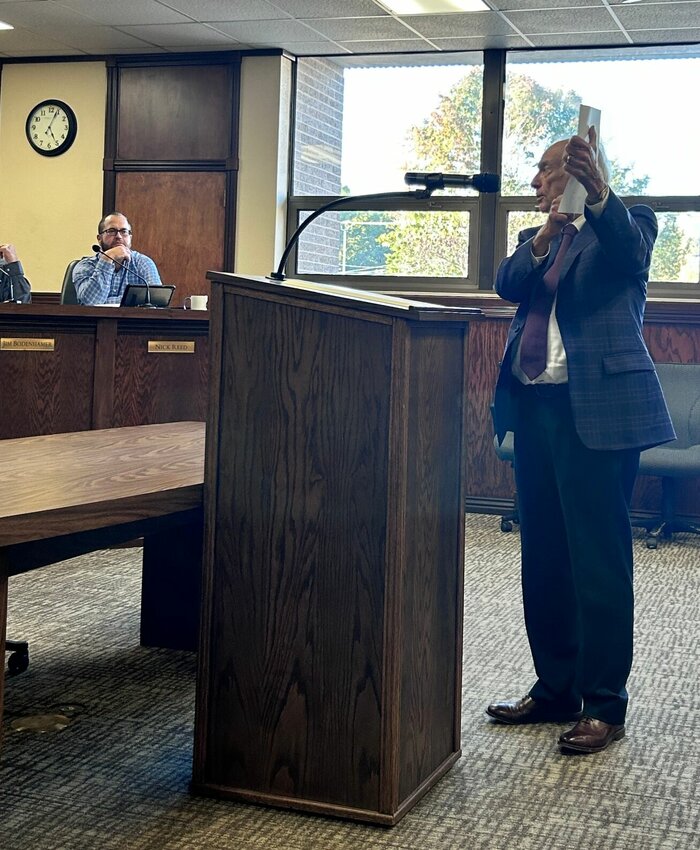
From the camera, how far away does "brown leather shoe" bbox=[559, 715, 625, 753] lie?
8.24 ft

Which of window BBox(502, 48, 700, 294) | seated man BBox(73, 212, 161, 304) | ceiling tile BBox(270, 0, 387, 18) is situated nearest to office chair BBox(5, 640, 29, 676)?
seated man BBox(73, 212, 161, 304)

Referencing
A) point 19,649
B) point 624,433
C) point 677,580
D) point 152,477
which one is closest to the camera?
point 152,477

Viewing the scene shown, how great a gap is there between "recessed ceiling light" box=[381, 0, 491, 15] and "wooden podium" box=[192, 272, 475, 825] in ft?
14.8

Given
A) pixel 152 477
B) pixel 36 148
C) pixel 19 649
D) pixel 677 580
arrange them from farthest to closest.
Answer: pixel 36 148 < pixel 677 580 < pixel 19 649 < pixel 152 477

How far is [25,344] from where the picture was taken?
496 centimetres

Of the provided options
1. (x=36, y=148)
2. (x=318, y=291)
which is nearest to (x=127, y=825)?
(x=318, y=291)

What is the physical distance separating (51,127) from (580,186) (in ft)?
20.7

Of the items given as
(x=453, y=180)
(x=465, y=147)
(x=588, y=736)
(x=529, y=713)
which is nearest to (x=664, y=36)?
(x=465, y=147)

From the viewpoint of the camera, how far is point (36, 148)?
26.2ft

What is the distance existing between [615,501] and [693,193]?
187 inches

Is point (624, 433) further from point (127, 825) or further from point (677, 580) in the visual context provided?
point (677, 580)

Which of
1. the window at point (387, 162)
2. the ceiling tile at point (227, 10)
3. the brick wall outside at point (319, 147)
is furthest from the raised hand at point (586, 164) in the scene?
the brick wall outside at point (319, 147)

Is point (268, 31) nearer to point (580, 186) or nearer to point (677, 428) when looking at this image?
point (677, 428)

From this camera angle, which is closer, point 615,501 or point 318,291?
point 318,291
